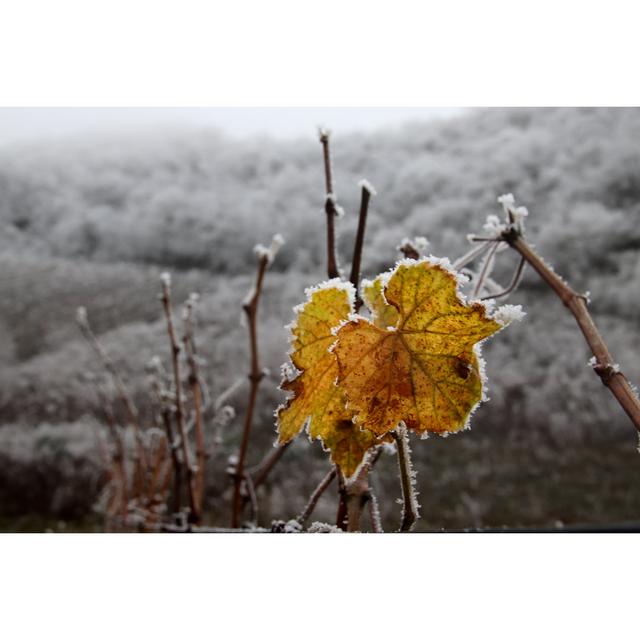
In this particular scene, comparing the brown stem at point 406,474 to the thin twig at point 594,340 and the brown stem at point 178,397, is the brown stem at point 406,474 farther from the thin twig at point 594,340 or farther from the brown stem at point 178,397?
the brown stem at point 178,397

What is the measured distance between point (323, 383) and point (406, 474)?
5cm

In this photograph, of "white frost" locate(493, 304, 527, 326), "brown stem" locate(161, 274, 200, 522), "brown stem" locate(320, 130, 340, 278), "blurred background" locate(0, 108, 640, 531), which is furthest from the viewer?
"blurred background" locate(0, 108, 640, 531)

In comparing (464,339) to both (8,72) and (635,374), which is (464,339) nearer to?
(8,72)

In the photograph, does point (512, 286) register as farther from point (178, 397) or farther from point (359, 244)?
point (178, 397)

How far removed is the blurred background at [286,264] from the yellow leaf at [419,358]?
0.72 meters

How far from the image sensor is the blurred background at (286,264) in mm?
1041

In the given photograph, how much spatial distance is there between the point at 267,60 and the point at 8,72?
0.32 m

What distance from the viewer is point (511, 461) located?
1.06m

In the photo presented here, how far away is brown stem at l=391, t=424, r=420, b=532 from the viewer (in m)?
0.22

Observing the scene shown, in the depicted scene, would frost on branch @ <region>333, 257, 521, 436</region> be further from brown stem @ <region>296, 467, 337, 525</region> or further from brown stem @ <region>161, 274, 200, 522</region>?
brown stem @ <region>161, 274, 200, 522</region>

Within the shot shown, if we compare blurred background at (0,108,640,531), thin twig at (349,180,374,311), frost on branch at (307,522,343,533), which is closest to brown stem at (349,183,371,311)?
thin twig at (349,180,374,311)

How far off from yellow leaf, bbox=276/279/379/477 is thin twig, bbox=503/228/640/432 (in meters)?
0.08

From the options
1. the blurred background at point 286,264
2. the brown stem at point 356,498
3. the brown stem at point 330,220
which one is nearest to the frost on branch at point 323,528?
the brown stem at point 356,498
